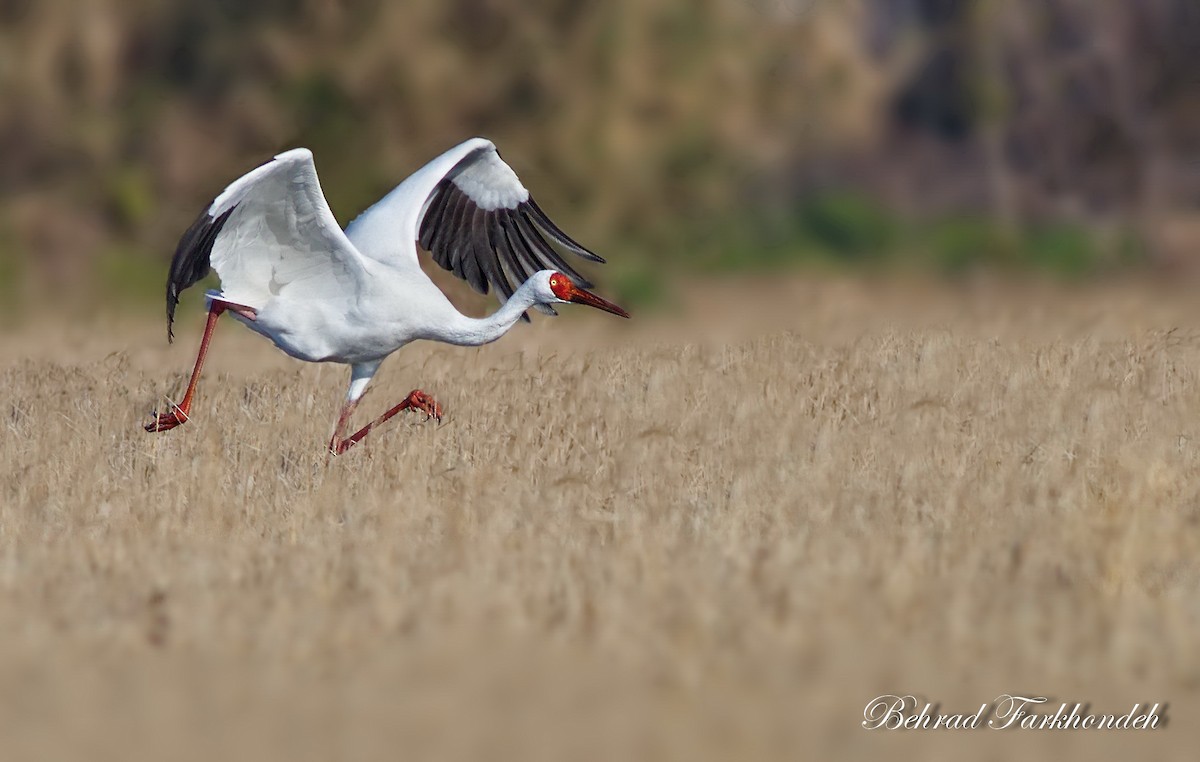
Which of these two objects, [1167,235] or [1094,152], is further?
[1094,152]

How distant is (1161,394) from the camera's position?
9.31 m

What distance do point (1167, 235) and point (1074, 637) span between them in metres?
10.6

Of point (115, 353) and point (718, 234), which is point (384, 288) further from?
point (718, 234)

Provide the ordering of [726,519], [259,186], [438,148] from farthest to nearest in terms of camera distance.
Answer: [438,148] < [259,186] < [726,519]

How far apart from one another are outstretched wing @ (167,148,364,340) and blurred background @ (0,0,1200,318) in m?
→ 7.10

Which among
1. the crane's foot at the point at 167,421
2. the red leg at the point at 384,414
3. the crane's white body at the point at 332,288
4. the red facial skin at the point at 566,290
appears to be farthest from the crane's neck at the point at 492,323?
the crane's foot at the point at 167,421

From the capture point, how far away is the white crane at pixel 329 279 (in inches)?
310

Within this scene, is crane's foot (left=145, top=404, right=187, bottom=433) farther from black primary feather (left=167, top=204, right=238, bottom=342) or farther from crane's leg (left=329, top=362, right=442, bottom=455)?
Answer: crane's leg (left=329, top=362, right=442, bottom=455)

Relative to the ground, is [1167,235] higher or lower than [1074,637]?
lower

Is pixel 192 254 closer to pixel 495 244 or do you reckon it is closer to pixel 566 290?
pixel 566 290

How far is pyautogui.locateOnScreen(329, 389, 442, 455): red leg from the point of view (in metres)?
8.43

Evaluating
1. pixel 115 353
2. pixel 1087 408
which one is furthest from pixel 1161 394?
pixel 115 353

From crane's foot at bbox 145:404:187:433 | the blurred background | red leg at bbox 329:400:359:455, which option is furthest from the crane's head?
the blurred background

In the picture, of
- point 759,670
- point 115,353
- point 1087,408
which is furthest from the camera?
point 115,353
